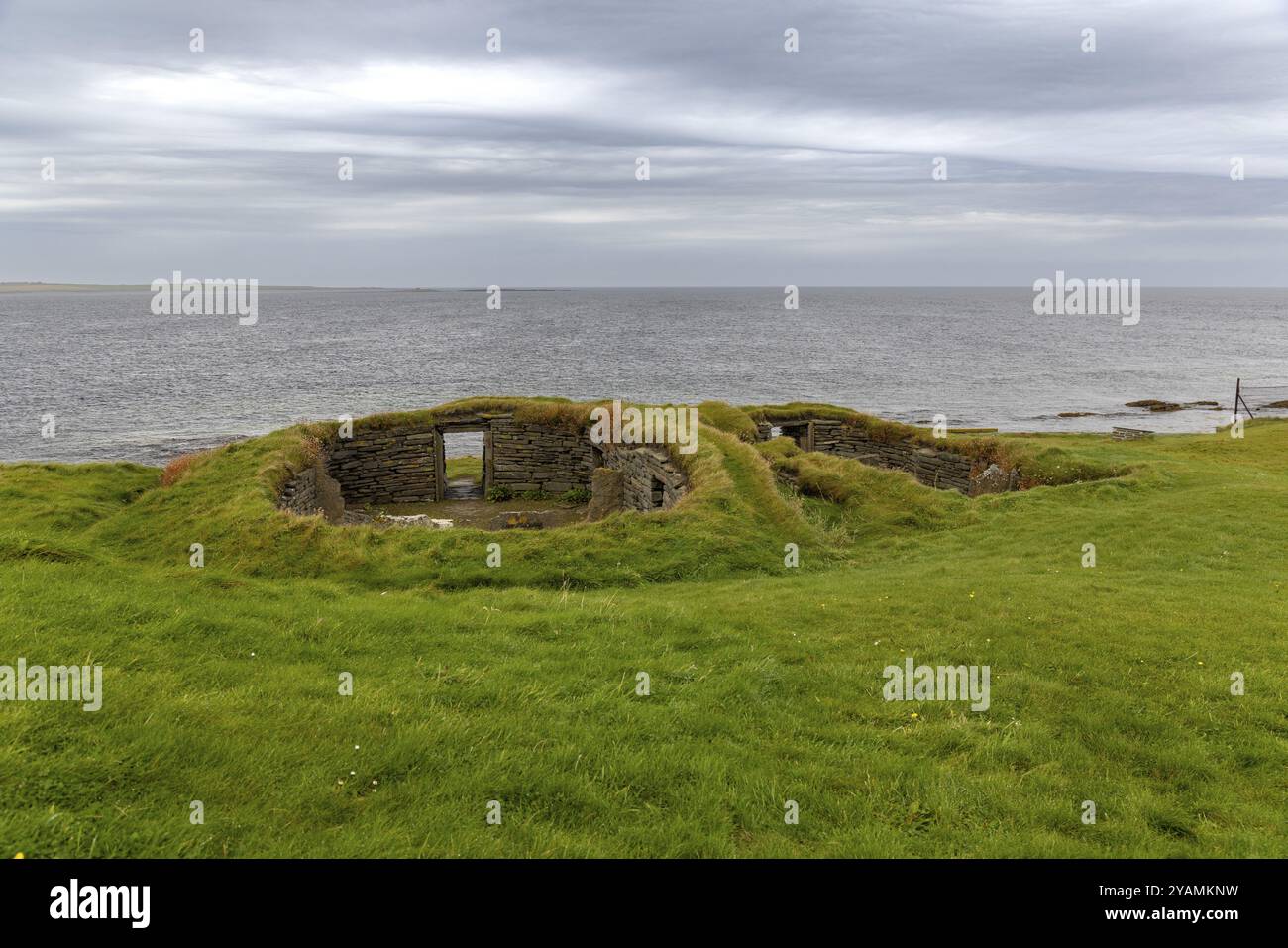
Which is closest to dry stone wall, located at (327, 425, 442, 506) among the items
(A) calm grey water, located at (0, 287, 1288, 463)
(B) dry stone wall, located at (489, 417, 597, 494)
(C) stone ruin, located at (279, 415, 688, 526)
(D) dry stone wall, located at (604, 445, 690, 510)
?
(C) stone ruin, located at (279, 415, 688, 526)

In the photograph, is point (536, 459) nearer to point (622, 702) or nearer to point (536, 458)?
point (536, 458)

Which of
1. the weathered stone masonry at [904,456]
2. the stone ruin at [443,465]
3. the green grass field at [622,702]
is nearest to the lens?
the green grass field at [622,702]

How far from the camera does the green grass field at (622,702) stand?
20.1ft

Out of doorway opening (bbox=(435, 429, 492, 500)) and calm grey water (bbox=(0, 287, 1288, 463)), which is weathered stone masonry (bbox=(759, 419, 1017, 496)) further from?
calm grey water (bbox=(0, 287, 1288, 463))

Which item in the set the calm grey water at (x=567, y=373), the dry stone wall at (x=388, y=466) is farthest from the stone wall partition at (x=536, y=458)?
the calm grey water at (x=567, y=373)

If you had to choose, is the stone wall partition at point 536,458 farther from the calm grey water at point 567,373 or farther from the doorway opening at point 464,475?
the calm grey water at point 567,373

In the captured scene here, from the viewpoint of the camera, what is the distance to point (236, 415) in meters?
72.2

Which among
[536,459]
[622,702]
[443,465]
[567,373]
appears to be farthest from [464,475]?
[567,373]

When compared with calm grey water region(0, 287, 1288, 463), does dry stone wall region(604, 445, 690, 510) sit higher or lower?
lower

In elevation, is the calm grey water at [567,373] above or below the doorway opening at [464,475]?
above

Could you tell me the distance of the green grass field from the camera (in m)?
6.11

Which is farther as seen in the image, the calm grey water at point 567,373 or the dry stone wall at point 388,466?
the calm grey water at point 567,373
